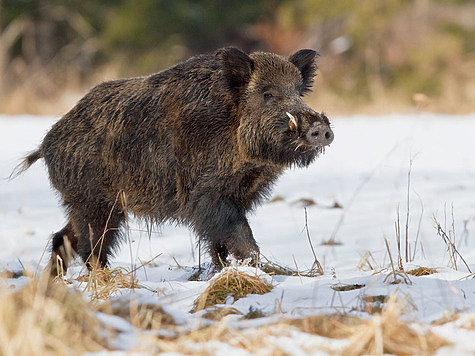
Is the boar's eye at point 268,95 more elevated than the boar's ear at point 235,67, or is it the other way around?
the boar's ear at point 235,67

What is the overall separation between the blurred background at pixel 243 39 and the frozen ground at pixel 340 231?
1076 cm

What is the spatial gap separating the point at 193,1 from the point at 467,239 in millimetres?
20282

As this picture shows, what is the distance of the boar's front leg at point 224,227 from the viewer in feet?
16.0

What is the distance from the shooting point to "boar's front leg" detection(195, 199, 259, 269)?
4.87m

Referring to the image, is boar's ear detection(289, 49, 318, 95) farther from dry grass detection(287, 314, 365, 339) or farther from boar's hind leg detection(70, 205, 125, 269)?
dry grass detection(287, 314, 365, 339)

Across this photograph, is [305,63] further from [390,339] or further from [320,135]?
[390,339]

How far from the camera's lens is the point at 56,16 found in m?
25.0

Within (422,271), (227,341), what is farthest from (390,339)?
(422,271)

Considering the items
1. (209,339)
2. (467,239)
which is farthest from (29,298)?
(467,239)

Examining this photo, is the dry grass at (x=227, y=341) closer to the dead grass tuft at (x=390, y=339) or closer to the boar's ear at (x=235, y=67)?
the dead grass tuft at (x=390, y=339)

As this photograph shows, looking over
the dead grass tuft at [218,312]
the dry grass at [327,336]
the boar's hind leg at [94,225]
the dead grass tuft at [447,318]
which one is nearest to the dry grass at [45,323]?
the dry grass at [327,336]

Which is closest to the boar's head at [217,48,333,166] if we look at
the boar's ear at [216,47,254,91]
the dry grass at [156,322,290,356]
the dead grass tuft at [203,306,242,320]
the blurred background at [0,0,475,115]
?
the boar's ear at [216,47,254,91]

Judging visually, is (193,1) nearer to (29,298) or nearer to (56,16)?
(56,16)

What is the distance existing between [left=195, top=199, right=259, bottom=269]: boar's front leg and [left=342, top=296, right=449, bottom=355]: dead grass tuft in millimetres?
2024
